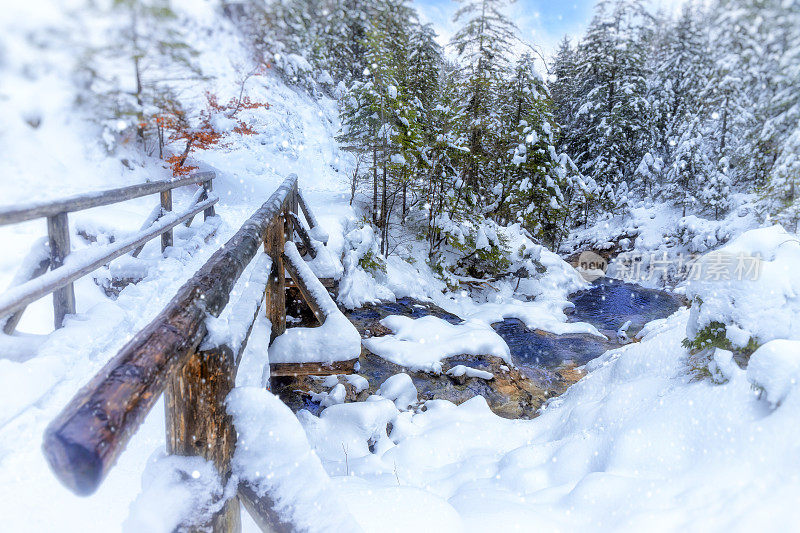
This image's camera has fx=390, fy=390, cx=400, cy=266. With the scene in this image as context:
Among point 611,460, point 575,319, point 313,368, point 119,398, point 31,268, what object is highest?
point 119,398

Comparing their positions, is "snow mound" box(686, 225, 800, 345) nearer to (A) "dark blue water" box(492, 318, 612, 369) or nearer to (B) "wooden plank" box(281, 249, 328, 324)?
(B) "wooden plank" box(281, 249, 328, 324)

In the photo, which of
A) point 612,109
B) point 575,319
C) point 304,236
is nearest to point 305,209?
point 304,236

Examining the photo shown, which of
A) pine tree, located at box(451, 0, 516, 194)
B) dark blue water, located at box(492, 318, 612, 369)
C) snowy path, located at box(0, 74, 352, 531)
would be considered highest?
pine tree, located at box(451, 0, 516, 194)

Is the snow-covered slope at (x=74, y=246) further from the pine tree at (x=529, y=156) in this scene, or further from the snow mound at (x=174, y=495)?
the pine tree at (x=529, y=156)

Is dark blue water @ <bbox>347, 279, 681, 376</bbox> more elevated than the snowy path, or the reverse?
the snowy path

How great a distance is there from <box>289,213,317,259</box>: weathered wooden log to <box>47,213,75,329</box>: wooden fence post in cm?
250

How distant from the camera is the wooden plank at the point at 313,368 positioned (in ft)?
11.3

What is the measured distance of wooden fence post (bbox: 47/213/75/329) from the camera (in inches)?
122

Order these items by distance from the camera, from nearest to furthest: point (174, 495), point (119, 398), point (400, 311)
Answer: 1. point (119, 398)
2. point (174, 495)
3. point (400, 311)

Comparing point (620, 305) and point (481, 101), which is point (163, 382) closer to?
point (620, 305)

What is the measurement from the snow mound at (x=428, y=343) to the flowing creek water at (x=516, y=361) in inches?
5.2

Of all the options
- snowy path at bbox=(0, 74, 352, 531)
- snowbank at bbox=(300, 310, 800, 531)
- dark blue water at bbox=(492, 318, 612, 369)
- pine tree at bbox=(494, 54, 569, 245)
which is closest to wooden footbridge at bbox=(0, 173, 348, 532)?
snowy path at bbox=(0, 74, 352, 531)

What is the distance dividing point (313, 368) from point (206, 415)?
2150 mm

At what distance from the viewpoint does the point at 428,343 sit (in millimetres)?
6086
